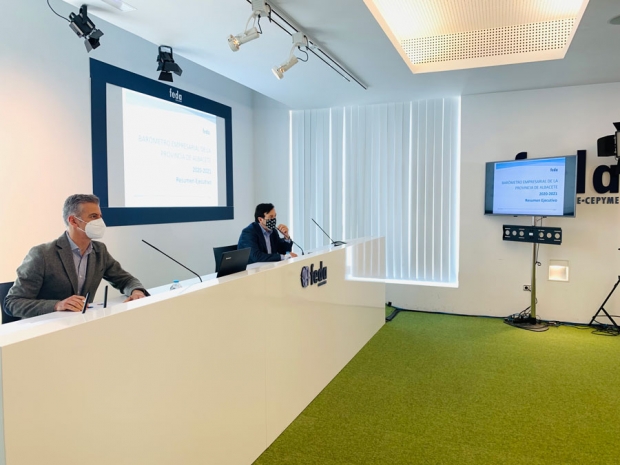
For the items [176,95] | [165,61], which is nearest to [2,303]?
[165,61]

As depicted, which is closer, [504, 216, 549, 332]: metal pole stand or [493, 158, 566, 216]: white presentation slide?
[493, 158, 566, 216]: white presentation slide

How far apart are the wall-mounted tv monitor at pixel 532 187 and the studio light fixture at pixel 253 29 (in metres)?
3.34

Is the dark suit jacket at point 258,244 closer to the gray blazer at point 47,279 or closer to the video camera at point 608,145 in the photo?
the gray blazer at point 47,279

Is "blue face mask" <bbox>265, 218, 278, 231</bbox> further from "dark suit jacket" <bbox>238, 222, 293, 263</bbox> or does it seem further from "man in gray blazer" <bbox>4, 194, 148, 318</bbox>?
"man in gray blazer" <bbox>4, 194, 148, 318</bbox>

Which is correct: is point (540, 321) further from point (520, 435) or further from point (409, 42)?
point (409, 42)

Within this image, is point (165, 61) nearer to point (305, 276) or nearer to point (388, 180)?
point (305, 276)

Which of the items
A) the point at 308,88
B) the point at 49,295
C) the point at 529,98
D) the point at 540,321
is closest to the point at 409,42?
the point at 308,88

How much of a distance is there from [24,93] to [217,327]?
→ 108 inches

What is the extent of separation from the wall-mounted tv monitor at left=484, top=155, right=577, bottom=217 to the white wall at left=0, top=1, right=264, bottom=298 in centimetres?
390

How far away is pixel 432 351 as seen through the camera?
425 cm

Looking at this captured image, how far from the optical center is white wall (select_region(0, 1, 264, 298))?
341cm

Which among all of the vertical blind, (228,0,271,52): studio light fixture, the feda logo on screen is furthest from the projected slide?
(228,0,271,52): studio light fixture

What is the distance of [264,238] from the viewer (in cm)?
420

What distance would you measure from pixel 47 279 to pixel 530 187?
186 inches
